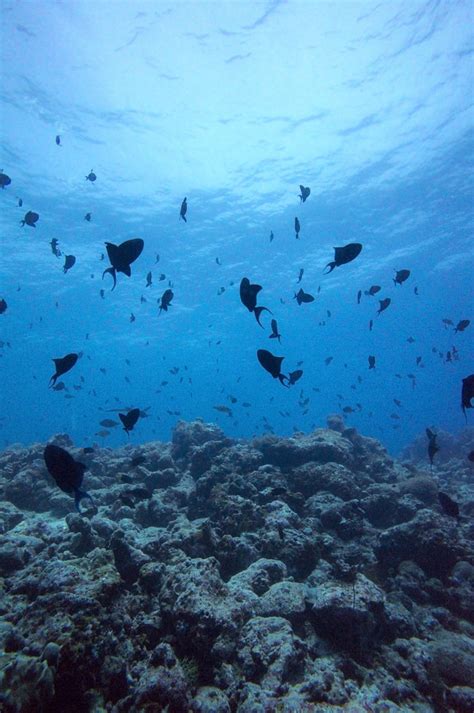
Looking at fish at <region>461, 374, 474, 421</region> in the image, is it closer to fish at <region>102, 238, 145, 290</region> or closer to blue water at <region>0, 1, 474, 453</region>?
fish at <region>102, 238, 145, 290</region>

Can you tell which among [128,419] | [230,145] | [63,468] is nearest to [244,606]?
[128,419]

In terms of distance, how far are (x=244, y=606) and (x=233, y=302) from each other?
47.2 meters

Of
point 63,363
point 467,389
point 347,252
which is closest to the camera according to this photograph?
point 63,363

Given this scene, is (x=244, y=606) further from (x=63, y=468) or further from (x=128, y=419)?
(x=63, y=468)

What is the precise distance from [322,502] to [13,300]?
1660 inches

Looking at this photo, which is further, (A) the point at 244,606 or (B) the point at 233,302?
(B) the point at 233,302

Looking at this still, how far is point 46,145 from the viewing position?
22.0m

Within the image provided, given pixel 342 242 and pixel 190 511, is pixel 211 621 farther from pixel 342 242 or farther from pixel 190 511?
pixel 342 242

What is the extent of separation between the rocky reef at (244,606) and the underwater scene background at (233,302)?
4 cm

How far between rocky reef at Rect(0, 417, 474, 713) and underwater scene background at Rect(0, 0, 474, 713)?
0.12 feet

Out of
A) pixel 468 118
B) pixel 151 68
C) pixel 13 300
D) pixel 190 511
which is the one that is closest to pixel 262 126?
pixel 151 68

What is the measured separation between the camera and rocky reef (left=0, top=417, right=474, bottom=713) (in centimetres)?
411

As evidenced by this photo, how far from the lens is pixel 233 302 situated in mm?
51250

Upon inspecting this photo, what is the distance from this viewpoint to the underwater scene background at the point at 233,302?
4770 millimetres
